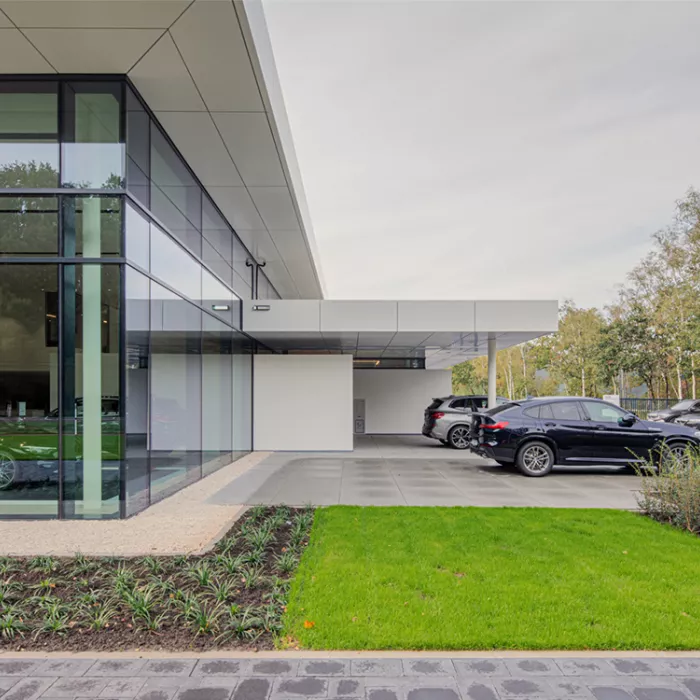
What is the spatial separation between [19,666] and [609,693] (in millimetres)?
3251

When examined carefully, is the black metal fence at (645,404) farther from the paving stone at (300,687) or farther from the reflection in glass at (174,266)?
the paving stone at (300,687)

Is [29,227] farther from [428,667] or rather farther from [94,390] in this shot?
[428,667]

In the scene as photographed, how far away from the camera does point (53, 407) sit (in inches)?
255

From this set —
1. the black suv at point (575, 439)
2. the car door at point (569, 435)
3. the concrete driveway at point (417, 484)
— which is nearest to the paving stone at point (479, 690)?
the concrete driveway at point (417, 484)

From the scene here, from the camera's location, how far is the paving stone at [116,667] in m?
2.90

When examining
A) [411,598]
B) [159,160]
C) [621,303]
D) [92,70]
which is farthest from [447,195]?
[621,303]

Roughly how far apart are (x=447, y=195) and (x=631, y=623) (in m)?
17.2

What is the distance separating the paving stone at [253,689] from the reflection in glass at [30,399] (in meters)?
Answer: 4.81

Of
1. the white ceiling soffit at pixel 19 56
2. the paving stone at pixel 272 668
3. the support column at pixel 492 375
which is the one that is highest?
the white ceiling soffit at pixel 19 56

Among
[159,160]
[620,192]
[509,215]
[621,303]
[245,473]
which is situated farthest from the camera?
[621,303]

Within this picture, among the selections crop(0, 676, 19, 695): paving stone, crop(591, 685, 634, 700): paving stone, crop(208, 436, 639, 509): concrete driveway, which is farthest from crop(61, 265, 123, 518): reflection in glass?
crop(591, 685, 634, 700): paving stone

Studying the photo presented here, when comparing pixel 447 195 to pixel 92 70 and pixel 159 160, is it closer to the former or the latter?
pixel 159 160

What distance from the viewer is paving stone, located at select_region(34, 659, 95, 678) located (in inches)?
114

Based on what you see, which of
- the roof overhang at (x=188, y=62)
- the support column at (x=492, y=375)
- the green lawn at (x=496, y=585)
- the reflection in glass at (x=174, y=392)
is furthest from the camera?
the support column at (x=492, y=375)
